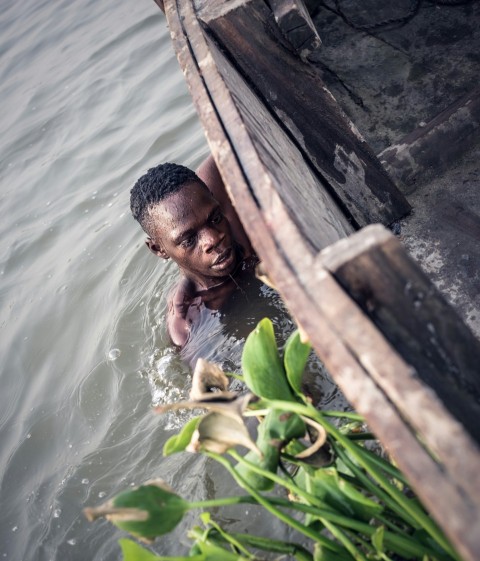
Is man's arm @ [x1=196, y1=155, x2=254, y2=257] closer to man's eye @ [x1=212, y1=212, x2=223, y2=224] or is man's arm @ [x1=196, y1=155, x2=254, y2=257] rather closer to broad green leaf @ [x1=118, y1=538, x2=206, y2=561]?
man's eye @ [x1=212, y1=212, x2=223, y2=224]

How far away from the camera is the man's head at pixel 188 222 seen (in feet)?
9.43

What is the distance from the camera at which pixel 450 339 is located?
→ 0.97 metres

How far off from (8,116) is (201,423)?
23.6 ft

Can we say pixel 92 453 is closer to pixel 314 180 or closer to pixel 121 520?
pixel 314 180

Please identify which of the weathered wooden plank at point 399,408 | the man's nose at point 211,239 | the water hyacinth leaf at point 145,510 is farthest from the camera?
the man's nose at point 211,239

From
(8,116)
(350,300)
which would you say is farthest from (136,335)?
(8,116)

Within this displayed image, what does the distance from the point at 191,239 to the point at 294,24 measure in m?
1.17

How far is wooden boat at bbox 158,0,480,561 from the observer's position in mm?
805

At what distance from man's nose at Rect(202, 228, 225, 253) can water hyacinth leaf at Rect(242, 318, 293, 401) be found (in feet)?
5.10

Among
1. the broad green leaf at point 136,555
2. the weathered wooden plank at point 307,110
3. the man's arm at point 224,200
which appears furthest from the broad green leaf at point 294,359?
the man's arm at point 224,200

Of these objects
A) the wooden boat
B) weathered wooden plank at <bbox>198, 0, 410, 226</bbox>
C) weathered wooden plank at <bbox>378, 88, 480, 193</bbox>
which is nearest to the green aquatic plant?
the wooden boat

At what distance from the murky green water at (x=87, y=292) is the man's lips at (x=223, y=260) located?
34 centimetres

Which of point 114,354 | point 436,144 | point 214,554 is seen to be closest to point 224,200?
point 114,354

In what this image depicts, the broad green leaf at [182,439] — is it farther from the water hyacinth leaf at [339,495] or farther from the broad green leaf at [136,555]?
the water hyacinth leaf at [339,495]
